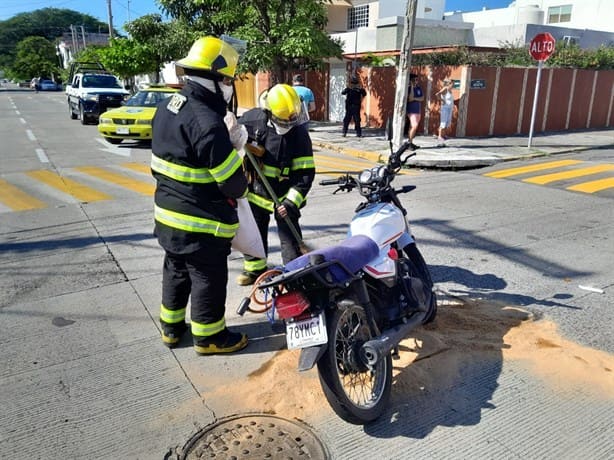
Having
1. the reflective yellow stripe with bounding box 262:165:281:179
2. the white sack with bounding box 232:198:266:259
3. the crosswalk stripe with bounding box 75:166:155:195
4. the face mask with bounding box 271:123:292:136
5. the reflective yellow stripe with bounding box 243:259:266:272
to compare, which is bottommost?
the crosswalk stripe with bounding box 75:166:155:195

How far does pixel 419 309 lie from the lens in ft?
11.4

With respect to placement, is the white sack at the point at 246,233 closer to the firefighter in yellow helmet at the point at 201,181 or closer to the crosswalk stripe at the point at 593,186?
the firefighter in yellow helmet at the point at 201,181

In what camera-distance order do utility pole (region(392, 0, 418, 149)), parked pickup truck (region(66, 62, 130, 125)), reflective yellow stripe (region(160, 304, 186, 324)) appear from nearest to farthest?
reflective yellow stripe (region(160, 304, 186, 324)) < utility pole (region(392, 0, 418, 149)) < parked pickup truck (region(66, 62, 130, 125))

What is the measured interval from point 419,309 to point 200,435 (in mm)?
1584

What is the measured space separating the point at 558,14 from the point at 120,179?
43.2m

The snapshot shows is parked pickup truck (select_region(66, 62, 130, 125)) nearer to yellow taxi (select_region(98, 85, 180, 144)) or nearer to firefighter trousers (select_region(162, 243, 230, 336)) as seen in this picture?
yellow taxi (select_region(98, 85, 180, 144))

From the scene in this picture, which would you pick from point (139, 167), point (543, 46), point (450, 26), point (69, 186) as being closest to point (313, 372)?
point (69, 186)

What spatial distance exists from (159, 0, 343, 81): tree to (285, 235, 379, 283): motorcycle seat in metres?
13.4

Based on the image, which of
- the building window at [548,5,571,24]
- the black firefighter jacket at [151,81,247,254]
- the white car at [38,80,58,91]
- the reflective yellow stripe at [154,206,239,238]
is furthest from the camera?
the white car at [38,80,58,91]

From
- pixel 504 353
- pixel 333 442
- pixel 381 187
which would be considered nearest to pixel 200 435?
pixel 333 442

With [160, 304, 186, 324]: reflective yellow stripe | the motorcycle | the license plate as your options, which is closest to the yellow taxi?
[160, 304, 186, 324]: reflective yellow stripe

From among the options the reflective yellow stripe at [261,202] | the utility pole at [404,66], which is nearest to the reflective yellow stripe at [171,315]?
the reflective yellow stripe at [261,202]

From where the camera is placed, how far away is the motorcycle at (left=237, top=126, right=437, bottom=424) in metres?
2.73

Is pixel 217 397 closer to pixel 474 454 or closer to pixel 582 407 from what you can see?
pixel 474 454
